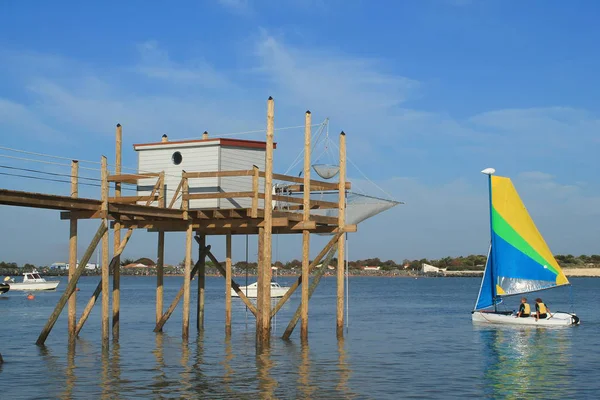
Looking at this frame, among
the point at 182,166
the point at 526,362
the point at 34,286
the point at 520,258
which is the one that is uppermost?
the point at 182,166

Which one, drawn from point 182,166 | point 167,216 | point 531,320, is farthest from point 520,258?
point 167,216

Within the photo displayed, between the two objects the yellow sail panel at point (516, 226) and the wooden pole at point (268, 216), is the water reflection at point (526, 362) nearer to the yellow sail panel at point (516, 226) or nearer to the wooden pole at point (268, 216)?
the yellow sail panel at point (516, 226)

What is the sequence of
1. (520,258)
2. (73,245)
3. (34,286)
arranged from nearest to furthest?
1. (73,245)
2. (520,258)
3. (34,286)

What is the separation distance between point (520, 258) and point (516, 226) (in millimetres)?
1635

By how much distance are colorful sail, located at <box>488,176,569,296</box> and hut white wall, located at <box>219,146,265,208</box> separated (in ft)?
54.3

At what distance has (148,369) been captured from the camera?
22.7m

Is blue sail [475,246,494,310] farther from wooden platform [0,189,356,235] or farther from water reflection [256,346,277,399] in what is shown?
water reflection [256,346,277,399]

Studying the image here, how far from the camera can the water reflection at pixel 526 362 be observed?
66.5 ft

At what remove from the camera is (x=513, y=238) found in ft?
133

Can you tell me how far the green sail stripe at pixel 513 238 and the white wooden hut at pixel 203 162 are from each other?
16709 mm

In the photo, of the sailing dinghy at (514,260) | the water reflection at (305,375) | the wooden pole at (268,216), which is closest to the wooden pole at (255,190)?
the wooden pole at (268,216)

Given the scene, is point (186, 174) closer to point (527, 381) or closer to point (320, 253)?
point (320, 253)

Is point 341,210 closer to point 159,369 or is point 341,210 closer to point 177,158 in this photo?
point 177,158

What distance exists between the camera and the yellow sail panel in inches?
1590
